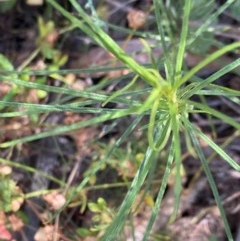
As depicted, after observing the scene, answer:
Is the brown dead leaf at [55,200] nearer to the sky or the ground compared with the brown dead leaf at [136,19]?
nearer to the ground

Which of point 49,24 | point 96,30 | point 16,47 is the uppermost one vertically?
point 96,30

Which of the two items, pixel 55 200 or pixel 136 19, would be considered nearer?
pixel 55 200

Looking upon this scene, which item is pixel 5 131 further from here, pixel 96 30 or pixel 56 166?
pixel 96 30

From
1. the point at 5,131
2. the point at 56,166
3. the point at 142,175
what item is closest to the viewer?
the point at 142,175

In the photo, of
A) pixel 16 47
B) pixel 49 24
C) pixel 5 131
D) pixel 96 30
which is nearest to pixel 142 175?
pixel 96 30

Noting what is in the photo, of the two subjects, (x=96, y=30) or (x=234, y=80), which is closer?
(x=96, y=30)

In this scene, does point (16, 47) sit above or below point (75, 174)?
above

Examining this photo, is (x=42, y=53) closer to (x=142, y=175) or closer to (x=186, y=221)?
(x=186, y=221)

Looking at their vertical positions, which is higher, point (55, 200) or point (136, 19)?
point (136, 19)

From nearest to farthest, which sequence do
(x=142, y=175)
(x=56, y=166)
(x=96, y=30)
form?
(x=96, y=30) < (x=142, y=175) < (x=56, y=166)

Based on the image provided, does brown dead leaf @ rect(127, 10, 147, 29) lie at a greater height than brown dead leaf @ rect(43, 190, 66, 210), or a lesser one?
greater
